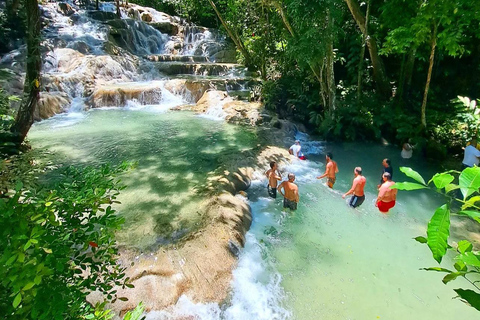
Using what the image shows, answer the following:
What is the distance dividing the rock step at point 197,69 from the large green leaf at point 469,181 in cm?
1893

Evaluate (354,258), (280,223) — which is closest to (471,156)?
(354,258)

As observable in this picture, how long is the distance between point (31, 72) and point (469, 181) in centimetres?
731

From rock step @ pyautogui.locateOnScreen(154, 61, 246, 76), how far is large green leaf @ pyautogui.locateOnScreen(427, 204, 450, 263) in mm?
19002

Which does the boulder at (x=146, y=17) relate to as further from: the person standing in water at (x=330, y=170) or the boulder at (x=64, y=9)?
the person standing in water at (x=330, y=170)

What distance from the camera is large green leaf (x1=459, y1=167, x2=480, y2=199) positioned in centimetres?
90

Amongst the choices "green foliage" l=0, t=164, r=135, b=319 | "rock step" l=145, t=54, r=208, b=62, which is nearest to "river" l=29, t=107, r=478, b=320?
"green foliage" l=0, t=164, r=135, b=319

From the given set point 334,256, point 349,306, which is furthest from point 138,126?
point 349,306

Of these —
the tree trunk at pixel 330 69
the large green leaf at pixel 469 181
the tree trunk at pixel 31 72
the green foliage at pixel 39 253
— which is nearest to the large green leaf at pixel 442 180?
the large green leaf at pixel 469 181

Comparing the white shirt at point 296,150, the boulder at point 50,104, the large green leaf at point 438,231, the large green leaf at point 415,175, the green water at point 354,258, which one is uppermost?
the large green leaf at point 415,175

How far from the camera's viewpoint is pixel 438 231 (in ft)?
2.84

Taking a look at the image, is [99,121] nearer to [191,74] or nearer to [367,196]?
[191,74]

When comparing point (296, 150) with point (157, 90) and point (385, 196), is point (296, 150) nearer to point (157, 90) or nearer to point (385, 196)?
point (385, 196)

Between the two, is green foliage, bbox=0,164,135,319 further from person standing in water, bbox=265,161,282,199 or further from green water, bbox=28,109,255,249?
person standing in water, bbox=265,161,282,199

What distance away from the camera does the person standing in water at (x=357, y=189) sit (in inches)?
228
